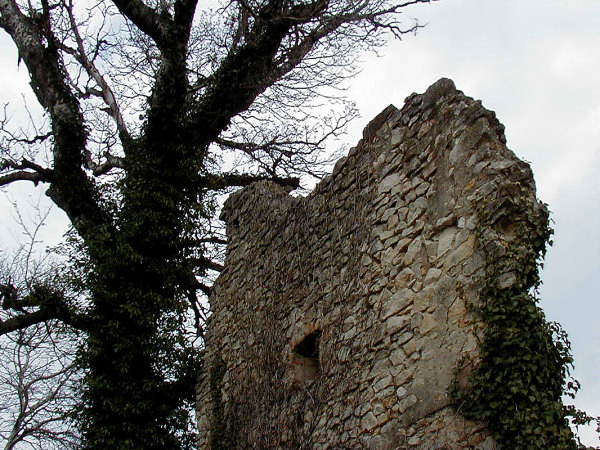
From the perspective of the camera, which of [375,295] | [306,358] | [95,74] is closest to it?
[375,295]

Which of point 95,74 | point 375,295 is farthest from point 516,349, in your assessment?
point 95,74

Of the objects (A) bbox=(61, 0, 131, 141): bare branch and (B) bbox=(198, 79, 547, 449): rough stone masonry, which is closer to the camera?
(B) bbox=(198, 79, 547, 449): rough stone masonry

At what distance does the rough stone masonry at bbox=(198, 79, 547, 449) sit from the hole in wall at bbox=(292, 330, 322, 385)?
0.01 meters

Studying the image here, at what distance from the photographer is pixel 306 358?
6.07 meters

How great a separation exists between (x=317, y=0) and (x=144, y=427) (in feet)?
18.4

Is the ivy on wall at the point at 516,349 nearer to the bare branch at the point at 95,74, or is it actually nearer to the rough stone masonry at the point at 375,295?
the rough stone masonry at the point at 375,295

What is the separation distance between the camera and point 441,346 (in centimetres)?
438

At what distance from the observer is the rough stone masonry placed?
439 cm

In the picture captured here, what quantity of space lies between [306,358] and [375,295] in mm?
1231

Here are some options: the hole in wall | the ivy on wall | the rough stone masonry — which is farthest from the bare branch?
the ivy on wall

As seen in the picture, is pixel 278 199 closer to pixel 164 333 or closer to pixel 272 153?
pixel 164 333

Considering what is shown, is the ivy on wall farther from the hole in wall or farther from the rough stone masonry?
the hole in wall

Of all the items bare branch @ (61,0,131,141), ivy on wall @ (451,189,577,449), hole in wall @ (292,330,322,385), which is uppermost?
bare branch @ (61,0,131,141)

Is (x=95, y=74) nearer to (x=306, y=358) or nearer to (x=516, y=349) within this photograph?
(x=306, y=358)
